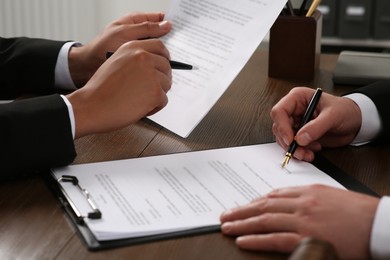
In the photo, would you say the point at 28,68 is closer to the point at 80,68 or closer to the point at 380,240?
the point at 80,68

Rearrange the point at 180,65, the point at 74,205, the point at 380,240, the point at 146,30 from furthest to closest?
1. the point at 146,30
2. the point at 180,65
3. the point at 74,205
4. the point at 380,240

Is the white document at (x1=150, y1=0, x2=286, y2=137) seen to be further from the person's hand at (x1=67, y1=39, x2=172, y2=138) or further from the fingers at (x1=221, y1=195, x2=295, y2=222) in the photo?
the fingers at (x1=221, y1=195, x2=295, y2=222)

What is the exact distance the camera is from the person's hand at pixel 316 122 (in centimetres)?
109

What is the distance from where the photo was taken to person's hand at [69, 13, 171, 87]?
4.53 feet

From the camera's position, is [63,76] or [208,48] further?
[63,76]

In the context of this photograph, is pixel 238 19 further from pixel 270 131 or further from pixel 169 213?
pixel 169 213

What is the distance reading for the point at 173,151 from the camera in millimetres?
1125

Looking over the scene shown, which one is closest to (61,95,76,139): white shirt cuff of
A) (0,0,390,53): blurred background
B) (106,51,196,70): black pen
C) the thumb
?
(106,51,196,70): black pen

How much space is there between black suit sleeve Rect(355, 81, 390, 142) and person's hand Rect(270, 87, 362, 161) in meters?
0.05

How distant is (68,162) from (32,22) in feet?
7.20

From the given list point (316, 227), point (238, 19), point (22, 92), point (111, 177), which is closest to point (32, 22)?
point (22, 92)

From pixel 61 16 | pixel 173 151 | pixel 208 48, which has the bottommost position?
pixel 61 16

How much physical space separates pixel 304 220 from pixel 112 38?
2.48ft

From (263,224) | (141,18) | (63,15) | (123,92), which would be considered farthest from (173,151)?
(63,15)
